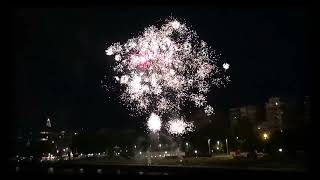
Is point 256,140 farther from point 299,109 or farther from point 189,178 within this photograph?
point 189,178

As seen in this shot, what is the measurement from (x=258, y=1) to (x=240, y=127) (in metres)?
40.2

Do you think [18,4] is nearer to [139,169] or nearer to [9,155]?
[9,155]

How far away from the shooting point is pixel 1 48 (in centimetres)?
720

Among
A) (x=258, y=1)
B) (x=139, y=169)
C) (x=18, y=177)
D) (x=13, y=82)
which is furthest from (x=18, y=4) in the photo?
(x=139, y=169)

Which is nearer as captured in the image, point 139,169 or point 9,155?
point 9,155

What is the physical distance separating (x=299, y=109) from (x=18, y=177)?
1610 inches

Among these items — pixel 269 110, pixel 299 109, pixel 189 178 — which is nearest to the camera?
pixel 189 178

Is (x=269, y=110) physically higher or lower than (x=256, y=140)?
higher

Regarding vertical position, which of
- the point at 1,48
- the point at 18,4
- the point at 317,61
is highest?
the point at 18,4

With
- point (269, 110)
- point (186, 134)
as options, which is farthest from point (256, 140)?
point (269, 110)

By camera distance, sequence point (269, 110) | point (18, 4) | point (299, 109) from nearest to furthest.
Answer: point (18, 4) < point (299, 109) < point (269, 110)

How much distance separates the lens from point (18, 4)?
707cm

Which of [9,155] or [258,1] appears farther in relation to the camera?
[9,155]

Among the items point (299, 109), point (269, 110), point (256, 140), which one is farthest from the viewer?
point (269, 110)
